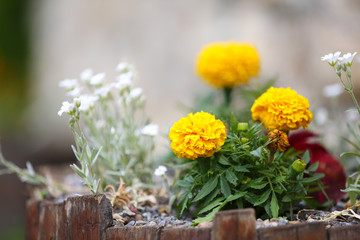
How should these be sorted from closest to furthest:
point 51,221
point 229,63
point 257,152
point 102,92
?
point 257,152
point 51,221
point 102,92
point 229,63

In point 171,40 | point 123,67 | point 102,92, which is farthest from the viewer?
point 171,40

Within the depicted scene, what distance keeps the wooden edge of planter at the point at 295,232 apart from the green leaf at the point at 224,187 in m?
0.16

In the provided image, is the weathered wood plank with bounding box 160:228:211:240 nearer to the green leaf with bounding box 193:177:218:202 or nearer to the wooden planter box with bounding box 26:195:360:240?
the wooden planter box with bounding box 26:195:360:240

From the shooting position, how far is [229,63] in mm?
1471

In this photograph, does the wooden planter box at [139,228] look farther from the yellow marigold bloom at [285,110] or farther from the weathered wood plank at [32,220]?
the yellow marigold bloom at [285,110]

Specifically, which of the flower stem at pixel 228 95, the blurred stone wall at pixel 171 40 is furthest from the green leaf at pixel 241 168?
the blurred stone wall at pixel 171 40

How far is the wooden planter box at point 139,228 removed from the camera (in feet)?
2.40

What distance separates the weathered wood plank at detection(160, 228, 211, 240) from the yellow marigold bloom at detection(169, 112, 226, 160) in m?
0.16

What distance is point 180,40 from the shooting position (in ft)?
9.74

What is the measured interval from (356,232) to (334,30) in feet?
5.99

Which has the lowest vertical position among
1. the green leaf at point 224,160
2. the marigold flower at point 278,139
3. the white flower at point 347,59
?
the green leaf at point 224,160

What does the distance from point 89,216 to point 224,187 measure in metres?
0.30

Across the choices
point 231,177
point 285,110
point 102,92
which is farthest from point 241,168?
point 102,92

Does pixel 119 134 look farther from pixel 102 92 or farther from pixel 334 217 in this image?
pixel 334 217
